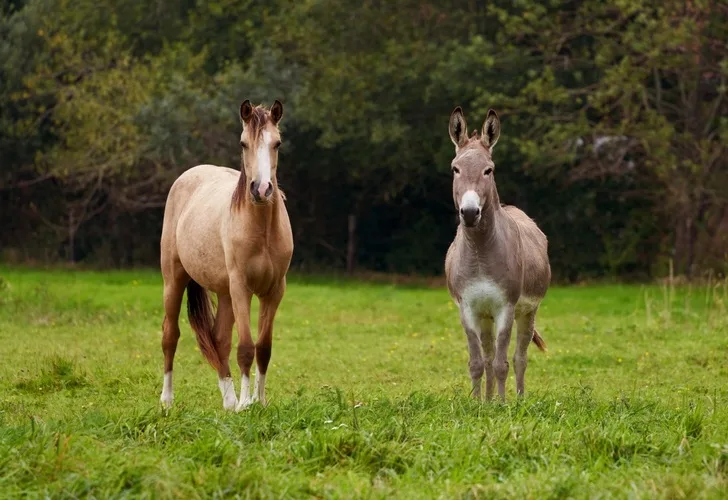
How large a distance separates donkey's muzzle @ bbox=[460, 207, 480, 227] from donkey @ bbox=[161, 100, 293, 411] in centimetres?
150

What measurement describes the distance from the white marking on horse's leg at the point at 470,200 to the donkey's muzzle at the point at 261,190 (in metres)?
1.47

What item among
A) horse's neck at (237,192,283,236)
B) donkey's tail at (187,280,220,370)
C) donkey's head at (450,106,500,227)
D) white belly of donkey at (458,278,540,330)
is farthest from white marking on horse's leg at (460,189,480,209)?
donkey's tail at (187,280,220,370)

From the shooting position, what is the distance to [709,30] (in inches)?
993

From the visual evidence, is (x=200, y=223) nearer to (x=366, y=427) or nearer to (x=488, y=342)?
(x=488, y=342)

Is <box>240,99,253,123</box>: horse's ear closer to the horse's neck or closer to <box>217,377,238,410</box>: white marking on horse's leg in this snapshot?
the horse's neck

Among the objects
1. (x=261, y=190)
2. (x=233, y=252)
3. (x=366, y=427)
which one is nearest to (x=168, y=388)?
(x=233, y=252)

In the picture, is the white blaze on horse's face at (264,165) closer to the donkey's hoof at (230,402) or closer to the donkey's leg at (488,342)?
the donkey's hoof at (230,402)

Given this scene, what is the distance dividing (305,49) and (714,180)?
34.9 ft

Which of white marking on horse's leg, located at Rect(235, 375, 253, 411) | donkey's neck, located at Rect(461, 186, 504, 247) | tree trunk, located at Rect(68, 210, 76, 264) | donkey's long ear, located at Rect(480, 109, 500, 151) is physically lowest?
tree trunk, located at Rect(68, 210, 76, 264)

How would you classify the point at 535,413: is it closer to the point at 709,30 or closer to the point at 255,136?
the point at 255,136

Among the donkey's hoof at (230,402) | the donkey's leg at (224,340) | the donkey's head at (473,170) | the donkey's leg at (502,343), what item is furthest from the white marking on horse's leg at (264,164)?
the donkey's leg at (502,343)

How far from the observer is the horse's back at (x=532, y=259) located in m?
9.96

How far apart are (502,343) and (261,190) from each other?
224 centimetres

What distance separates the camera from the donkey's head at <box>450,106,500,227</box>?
8.53 m
